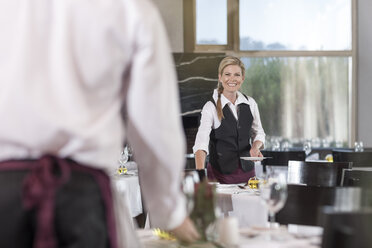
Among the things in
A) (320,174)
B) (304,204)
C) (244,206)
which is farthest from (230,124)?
(304,204)

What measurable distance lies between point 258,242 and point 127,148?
173 inches

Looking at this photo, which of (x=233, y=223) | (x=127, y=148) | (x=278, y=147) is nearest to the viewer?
(x=233, y=223)

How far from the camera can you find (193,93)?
28.1 ft

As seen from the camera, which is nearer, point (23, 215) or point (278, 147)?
point (23, 215)

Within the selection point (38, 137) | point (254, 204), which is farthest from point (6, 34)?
point (254, 204)

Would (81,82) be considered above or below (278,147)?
above

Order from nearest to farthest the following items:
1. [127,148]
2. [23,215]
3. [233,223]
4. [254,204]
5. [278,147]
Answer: [23,215]
[233,223]
[254,204]
[127,148]
[278,147]

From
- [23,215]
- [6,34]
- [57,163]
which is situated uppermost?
[6,34]

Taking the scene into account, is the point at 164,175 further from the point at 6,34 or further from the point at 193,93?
the point at 193,93

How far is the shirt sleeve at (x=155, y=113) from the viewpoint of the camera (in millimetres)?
1499

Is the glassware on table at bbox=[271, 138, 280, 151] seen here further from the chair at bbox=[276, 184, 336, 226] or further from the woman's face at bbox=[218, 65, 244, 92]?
the chair at bbox=[276, 184, 336, 226]

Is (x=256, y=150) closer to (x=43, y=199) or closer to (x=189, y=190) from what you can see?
(x=189, y=190)

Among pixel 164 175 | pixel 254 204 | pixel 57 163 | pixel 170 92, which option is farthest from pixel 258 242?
pixel 254 204

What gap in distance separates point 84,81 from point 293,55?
765cm
